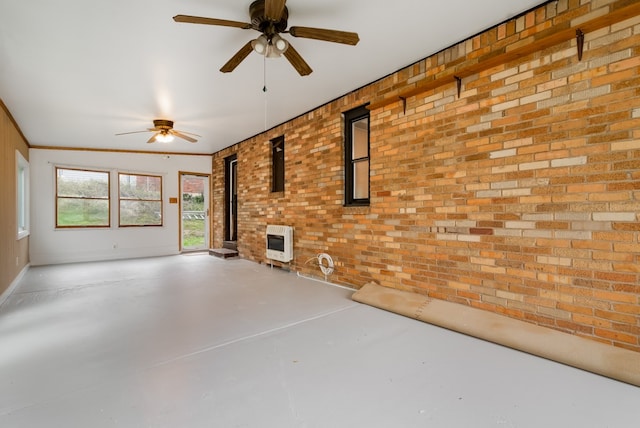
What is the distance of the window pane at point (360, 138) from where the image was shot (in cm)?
425

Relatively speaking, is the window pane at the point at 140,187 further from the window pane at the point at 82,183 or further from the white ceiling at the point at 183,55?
the white ceiling at the point at 183,55

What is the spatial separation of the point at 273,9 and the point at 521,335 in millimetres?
3177

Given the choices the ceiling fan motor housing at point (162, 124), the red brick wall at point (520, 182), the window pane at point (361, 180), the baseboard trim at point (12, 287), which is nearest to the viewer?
the red brick wall at point (520, 182)

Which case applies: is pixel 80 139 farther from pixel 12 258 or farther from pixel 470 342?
pixel 470 342

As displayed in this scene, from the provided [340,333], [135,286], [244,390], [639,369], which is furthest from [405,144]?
[135,286]

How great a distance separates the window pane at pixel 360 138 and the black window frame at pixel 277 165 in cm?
194

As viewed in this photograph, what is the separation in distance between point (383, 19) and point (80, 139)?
6.69 metres

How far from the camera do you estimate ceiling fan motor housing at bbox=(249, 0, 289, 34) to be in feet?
7.52

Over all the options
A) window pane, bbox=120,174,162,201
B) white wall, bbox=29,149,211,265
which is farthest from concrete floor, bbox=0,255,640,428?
window pane, bbox=120,174,162,201

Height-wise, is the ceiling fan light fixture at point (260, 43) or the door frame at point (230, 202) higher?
the ceiling fan light fixture at point (260, 43)

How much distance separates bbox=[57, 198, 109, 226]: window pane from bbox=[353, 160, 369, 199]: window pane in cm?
638

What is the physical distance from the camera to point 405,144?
11.5ft

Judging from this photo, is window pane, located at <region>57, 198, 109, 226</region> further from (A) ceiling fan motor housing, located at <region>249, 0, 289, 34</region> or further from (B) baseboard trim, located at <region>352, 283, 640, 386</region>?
(B) baseboard trim, located at <region>352, 283, 640, 386</region>

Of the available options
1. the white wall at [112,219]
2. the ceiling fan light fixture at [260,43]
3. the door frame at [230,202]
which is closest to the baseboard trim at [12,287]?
the white wall at [112,219]
